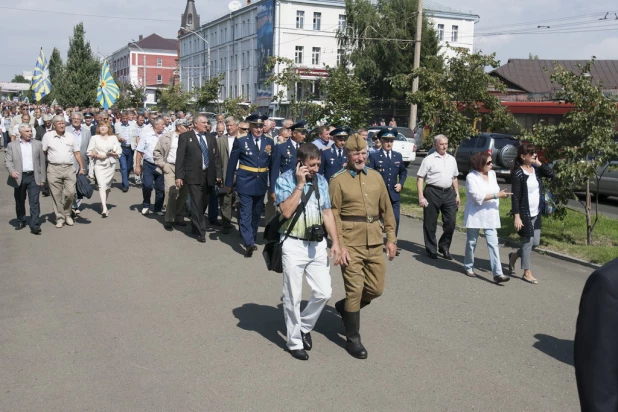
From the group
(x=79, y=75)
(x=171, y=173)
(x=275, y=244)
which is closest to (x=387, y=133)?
(x=275, y=244)

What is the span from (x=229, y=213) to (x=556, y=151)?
5447 mm

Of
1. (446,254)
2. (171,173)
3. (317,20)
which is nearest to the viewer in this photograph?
(446,254)

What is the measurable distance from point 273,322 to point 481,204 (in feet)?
11.4

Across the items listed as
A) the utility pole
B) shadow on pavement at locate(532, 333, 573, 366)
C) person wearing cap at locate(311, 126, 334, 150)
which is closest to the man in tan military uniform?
shadow on pavement at locate(532, 333, 573, 366)

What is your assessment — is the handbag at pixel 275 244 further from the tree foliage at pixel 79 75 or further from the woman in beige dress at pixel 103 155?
the tree foliage at pixel 79 75

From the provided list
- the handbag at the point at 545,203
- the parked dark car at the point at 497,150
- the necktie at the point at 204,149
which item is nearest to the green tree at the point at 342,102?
the necktie at the point at 204,149

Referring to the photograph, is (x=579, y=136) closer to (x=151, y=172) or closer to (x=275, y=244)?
(x=275, y=244)

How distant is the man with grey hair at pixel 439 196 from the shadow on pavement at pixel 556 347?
3.64 m

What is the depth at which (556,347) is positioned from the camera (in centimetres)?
615

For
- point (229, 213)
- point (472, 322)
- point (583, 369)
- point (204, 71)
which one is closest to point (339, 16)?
point (204, 71)

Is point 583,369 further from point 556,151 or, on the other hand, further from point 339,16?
point 339,16

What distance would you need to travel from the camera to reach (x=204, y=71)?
3723 inches

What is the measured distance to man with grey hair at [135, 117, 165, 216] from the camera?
45.8 feet

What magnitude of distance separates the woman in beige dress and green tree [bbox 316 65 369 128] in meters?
4.90
